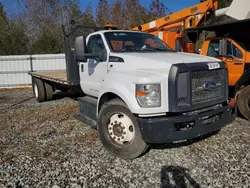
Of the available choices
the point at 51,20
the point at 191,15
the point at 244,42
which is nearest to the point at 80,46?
the point at 244,42

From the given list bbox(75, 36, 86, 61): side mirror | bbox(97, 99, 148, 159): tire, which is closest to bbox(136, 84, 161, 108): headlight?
bbox(97, 99, 148, 159): tire

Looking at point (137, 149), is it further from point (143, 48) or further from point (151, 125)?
point (143, 48)

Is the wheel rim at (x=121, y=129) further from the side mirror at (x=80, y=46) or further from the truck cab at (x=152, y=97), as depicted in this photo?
the side mirror at (x=80, y=46)

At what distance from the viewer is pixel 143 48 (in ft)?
16.7

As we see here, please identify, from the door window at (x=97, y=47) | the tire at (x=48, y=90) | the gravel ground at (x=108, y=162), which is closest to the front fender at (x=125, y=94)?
the door window at (x=97, y=47)

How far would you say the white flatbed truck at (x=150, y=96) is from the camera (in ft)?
11.8

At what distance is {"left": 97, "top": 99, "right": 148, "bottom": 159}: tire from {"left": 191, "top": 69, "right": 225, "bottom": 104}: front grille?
1.05m

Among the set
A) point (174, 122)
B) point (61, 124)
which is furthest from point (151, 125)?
point (61, 124)

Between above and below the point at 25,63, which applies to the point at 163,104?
below

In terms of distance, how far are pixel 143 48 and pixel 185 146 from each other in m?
2.14

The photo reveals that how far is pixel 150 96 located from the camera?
3.64 m

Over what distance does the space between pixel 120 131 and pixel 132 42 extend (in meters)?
2.04

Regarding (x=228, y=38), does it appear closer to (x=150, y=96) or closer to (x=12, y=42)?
(x=150, y=96)

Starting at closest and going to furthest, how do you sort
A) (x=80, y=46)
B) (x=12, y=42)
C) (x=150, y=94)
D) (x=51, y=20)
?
1. (x=150, y=94)
2. (x=80, y=46)
3. (x=12, y=42)
4. (x=51, y=20)
